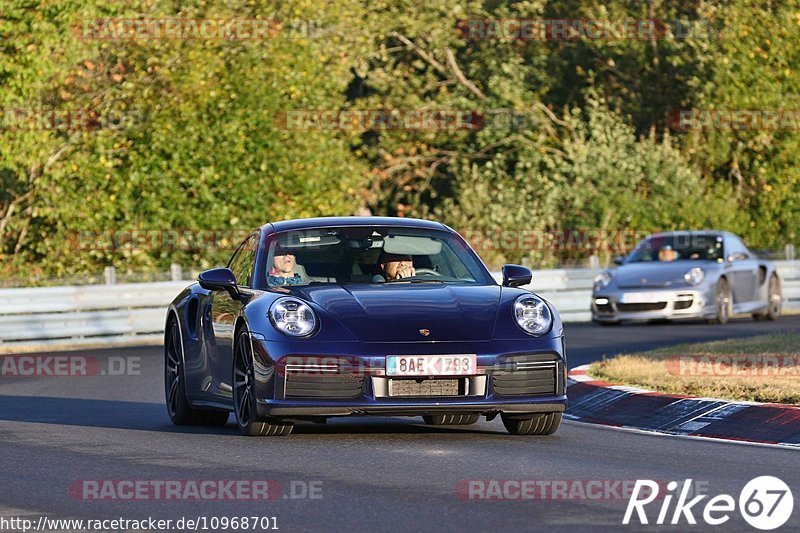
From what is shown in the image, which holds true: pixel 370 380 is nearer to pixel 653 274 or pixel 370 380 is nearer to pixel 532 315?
pixel 532 315

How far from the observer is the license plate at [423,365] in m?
10.6

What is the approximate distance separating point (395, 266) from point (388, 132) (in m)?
30.4

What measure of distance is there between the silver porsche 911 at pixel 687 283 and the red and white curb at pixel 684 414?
11.2 meters

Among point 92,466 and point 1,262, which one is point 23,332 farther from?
point 92,466

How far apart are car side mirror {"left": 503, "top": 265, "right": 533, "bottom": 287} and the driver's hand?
58 cm

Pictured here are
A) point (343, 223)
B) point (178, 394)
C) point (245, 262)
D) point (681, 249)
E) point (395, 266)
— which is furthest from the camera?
point (681, 249)

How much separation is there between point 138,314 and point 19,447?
14.3 meters

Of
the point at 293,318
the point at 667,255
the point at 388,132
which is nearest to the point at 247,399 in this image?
the point at 293,318

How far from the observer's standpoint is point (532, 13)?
4219cm

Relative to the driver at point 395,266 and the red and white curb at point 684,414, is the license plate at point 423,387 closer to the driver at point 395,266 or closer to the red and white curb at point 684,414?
the driver at point 395,266

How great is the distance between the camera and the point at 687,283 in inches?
1004

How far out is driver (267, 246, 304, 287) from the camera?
11695mm

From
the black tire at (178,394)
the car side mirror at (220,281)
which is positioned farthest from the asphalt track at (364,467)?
the car side mirror at (220,281)

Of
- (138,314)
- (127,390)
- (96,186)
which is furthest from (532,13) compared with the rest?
(127,390)
